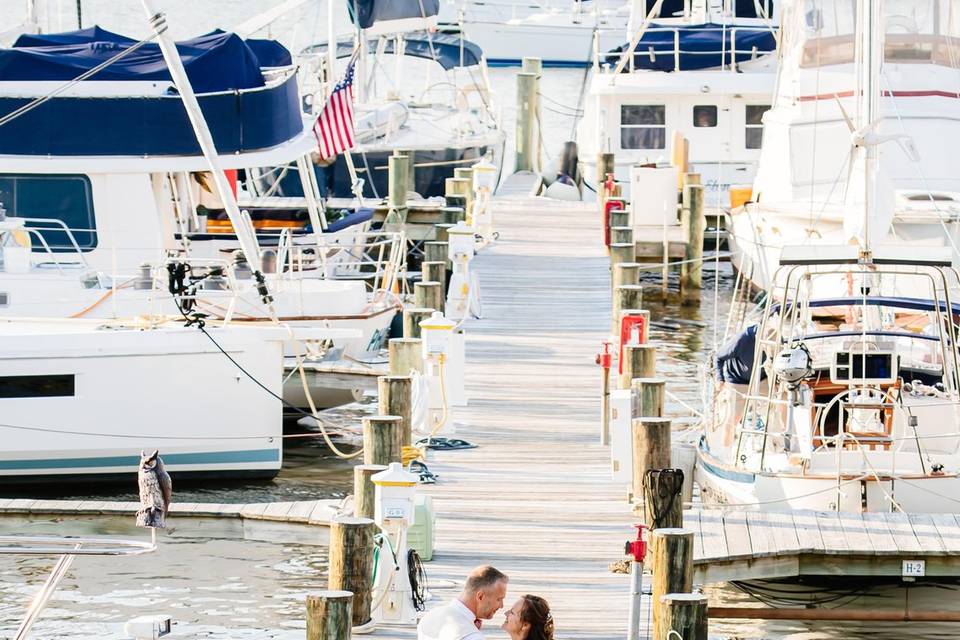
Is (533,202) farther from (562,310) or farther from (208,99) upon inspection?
(208,99)

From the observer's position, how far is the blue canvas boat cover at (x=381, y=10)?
3161 centimetres

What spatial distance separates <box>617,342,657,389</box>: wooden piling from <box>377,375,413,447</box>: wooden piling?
2143mm

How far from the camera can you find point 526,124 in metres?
37.0

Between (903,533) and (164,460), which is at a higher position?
(903,533)

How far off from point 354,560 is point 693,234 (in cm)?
1708

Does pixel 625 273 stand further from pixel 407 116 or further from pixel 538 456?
pixel 407 116

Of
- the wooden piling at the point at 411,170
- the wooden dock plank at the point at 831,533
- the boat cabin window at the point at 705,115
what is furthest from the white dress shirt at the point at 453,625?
the boat cabin window at the point at 705,115

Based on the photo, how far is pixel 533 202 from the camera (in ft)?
101

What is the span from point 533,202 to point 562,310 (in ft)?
28.5

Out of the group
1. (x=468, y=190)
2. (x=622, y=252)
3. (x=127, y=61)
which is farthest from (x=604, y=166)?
(x=127, y=61)

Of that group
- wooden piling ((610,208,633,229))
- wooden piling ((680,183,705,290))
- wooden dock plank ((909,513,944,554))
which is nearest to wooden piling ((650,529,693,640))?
wooden dock plank ((909,513,944,554))

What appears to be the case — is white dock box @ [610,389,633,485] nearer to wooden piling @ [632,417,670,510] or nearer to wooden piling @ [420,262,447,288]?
wooden piling @ [632,417,670,510]

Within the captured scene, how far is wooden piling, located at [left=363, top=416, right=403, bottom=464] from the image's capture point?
13.4 metres

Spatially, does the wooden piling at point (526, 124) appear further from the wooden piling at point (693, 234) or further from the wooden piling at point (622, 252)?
the wooden piling at point (622, 252)
